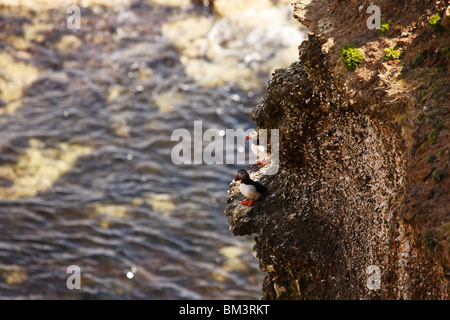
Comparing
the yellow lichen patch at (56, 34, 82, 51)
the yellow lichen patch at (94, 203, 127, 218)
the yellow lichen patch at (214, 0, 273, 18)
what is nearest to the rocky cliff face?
the yellow lichen patch at (94, 203, 127, 218)

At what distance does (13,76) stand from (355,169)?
1008 inches

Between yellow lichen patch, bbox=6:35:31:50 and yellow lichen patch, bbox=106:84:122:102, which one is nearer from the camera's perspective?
yellow lichen patch, bbox=106:84:122:102

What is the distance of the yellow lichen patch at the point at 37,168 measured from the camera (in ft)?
78.0

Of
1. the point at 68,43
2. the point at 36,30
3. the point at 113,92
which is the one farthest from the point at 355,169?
the point at 36,30

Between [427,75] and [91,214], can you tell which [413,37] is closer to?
[427,75]

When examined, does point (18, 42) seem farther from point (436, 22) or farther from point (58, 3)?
point (436, 22)

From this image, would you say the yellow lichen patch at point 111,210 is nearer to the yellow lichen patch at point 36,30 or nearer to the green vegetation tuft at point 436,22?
the yellow lichen patch at point 36,30

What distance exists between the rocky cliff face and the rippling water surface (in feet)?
32.1

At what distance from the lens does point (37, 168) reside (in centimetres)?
2469

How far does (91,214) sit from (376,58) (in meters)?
16.9

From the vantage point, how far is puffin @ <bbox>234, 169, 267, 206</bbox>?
11391mm

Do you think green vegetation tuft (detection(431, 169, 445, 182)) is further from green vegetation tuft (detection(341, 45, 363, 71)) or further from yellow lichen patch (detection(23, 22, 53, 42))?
yellow lichen patch (detection(23, 22, 53, 42))

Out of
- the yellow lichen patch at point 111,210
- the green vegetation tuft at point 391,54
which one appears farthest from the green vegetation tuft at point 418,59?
the yellow lichen patch at point 111,210
